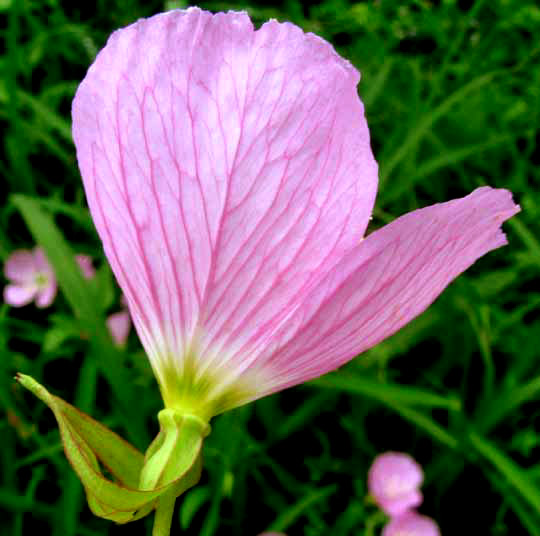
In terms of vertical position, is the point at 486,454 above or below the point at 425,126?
below

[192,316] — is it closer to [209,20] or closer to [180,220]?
[180,220]

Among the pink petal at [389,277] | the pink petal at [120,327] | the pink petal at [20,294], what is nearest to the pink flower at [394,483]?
the pink petal at [120,327]

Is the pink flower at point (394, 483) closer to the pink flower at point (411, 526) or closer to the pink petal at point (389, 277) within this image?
the pink flower at point (411, 526)

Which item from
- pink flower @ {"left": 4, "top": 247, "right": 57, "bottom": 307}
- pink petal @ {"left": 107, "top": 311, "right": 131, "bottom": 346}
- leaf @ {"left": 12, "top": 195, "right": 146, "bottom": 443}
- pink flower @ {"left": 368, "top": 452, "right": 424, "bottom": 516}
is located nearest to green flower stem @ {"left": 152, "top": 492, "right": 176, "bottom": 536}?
Result: leaf @ {"left": 12, "top": 195, "right": 146, "bottom": 443}

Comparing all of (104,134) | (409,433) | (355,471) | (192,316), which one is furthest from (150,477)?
(409,433)

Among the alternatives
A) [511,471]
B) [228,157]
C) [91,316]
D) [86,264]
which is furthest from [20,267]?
[228,157]

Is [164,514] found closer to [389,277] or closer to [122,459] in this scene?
[122,459]
